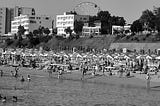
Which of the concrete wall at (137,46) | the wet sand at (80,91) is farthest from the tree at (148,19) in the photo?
the wet sand at (80,91)

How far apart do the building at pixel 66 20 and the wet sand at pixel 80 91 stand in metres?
106

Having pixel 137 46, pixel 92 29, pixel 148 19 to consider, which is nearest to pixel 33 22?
pixel 92 29

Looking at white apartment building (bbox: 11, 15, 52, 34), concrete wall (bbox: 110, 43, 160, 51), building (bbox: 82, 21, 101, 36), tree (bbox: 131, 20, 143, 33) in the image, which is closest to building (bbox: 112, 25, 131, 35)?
tree (bbox: 131, 20, 143, 33)

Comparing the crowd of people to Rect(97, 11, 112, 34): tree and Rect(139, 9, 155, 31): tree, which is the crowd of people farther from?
Rect(97, 11, 112, 34): tree

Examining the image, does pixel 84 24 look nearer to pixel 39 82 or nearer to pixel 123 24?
pixel 123 24

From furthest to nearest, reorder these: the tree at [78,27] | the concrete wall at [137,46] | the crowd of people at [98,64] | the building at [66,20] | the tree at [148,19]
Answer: the building at [66,20] < the tree at [78,27] < the tree at [148,19] < the concrete wall at [137,46] < the crowd of people at [98,64]

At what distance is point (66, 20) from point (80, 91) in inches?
4881

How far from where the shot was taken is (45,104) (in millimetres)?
37031

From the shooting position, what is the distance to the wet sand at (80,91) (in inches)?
1531

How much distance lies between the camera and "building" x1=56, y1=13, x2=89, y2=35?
6604 inches

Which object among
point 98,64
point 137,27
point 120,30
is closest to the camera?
point 98,64

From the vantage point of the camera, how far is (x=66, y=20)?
170 meters

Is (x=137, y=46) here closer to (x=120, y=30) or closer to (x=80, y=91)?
(x=120, y=30)

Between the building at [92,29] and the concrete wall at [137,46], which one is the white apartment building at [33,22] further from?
the concrete wall at [137,46]
